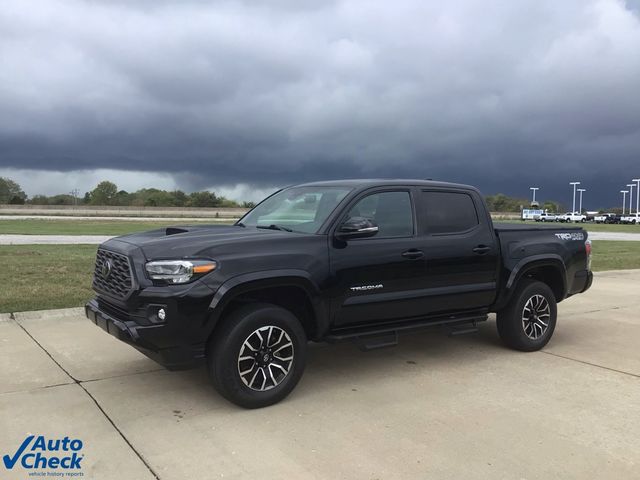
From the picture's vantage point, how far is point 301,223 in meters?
5.19

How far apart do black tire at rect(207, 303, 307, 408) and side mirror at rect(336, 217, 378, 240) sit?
83 centimetres

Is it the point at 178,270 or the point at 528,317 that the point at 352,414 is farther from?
the point at 528,317

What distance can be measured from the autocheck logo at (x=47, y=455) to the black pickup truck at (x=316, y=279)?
0.82 meters

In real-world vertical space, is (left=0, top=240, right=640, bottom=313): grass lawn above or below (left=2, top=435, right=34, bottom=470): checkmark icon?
above

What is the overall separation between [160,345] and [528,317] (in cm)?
412

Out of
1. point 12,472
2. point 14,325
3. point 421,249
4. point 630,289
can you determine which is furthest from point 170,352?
point 630,289

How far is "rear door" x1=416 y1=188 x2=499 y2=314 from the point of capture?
5.46 meters

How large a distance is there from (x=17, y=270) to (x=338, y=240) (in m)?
8.09

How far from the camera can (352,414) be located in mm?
4391

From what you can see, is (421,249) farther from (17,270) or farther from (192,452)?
(17,270)

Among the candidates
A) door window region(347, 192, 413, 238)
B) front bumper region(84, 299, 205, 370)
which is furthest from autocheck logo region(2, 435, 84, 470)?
door window region(347, 192, 413, 238)

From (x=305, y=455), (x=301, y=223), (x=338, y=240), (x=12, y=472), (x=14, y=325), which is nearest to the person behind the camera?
(x=12, y=472)

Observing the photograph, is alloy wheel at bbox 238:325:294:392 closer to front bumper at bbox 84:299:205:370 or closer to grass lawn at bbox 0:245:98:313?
front bumper at bbox 84:299:205:370

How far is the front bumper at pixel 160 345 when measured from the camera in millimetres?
4129
